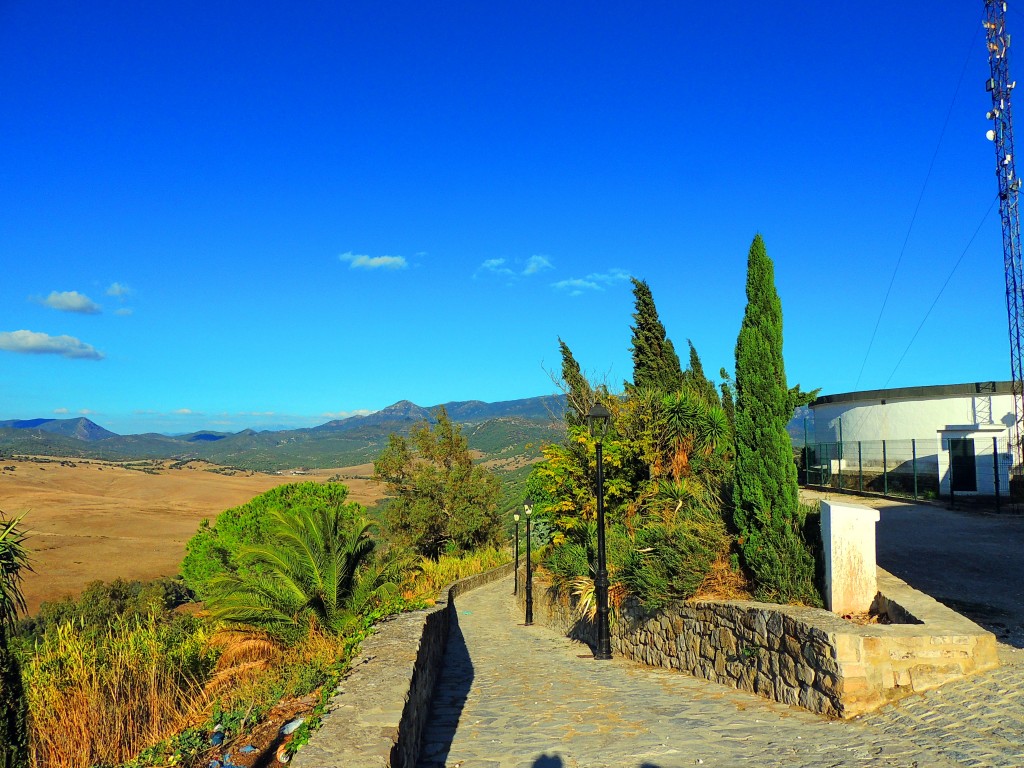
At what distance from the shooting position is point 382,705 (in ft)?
16.6

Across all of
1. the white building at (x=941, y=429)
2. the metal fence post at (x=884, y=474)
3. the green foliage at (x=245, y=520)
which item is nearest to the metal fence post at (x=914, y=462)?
the white building at (x=941, y=429)

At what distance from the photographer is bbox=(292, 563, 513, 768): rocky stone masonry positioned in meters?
4.23

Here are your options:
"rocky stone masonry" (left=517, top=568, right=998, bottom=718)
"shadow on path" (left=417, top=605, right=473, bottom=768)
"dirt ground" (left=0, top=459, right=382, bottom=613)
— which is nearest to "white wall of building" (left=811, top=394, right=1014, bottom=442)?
"rocky stone masonry" (left=517, top=568, right=998, bottom=718)

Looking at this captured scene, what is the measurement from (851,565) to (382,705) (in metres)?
5.50

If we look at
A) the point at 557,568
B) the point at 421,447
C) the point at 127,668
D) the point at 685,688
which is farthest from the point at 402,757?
the point at 421,447

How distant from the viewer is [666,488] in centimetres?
1305

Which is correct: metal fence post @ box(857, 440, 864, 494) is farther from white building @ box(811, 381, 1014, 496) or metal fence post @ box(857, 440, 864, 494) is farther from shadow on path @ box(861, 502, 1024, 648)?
shadow on path @ box(861, 502, 1024, 648)

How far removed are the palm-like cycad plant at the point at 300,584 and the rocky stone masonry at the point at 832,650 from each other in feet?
13.8

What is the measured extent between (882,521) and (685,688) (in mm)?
10302

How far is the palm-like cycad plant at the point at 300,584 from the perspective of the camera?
8891mm

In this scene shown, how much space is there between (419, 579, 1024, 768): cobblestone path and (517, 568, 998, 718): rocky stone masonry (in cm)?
16

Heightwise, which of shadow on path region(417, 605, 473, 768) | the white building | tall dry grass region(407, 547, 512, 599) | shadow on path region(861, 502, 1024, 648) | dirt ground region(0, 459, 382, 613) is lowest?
dirt ground region(0, 459, 382, 613)

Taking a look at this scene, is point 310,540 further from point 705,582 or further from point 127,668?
point 705,582

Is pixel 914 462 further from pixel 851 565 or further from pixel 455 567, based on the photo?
pixel 455 567
